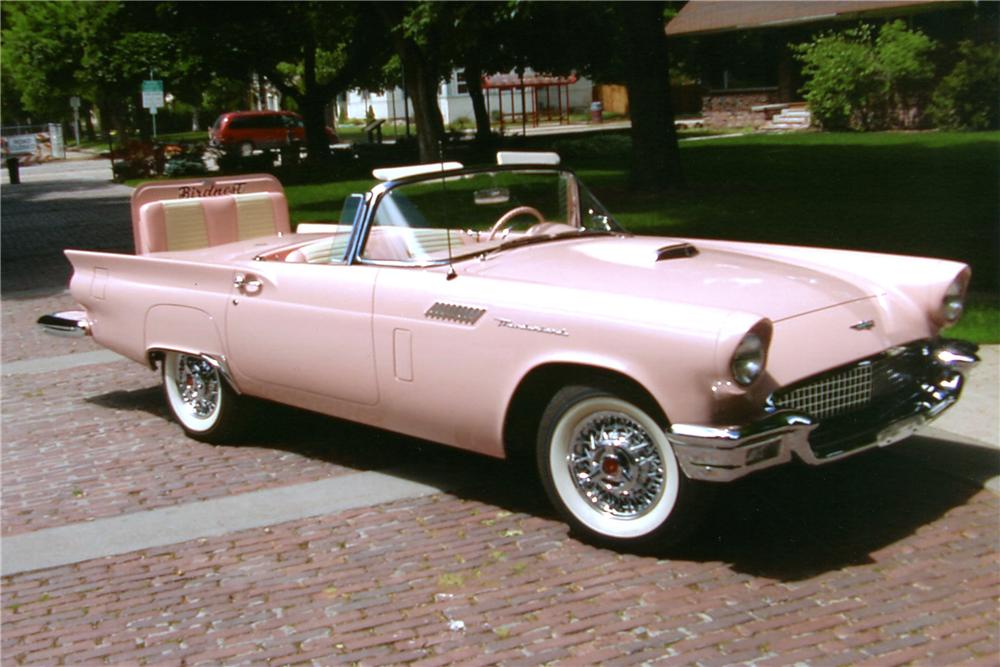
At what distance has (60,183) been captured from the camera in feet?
119

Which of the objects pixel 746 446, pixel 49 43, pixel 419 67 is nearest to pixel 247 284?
pixel 746 446

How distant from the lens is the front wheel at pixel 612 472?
4688 millimetres

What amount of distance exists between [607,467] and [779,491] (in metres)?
1.08

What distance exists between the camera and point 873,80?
34.0 m

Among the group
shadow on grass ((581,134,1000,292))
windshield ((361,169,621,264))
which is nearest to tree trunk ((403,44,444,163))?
shadow on grass ((581,134,1000,292))

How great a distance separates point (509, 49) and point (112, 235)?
A: 21.5 meters

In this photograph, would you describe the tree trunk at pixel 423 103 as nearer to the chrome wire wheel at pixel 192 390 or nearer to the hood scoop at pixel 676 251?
the chrome wire wheel at pixel 192 390

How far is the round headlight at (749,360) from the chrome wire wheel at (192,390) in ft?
10.8

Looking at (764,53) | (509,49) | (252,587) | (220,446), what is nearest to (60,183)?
(509,49)

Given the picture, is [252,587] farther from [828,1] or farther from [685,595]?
[828,1]

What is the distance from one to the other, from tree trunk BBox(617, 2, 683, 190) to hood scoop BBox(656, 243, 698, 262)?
40.3ft

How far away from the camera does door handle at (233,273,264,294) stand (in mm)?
6258

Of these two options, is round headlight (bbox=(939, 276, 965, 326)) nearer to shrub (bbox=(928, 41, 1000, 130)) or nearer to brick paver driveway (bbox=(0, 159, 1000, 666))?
brick paver driveway (bbox=(0, 159, 1000, 666))

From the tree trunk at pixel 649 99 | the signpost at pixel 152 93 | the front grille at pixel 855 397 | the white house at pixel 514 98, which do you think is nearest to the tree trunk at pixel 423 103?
the tree trunk at pixel 649 99
